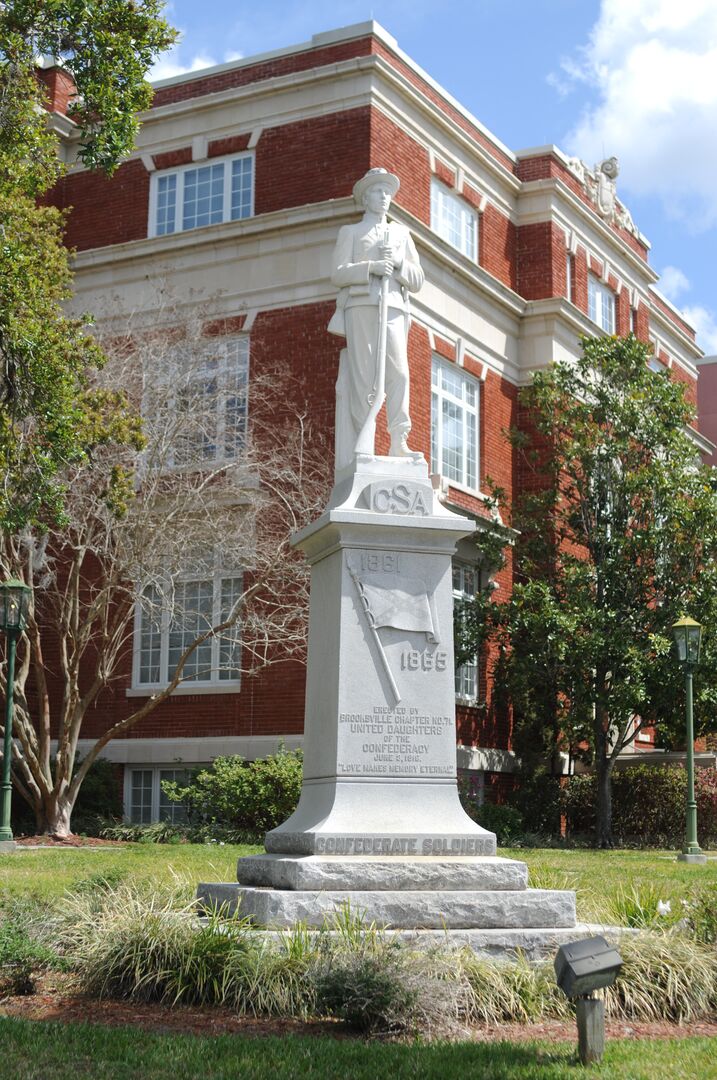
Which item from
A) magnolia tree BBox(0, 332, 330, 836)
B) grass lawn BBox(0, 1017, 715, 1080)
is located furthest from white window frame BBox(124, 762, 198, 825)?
grass lawn BBox(0, 1017, 715, 1080)

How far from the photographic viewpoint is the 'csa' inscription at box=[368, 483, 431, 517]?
10.5 meters

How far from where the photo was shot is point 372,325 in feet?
37.1

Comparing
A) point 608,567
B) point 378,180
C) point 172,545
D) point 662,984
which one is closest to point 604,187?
point 608,567

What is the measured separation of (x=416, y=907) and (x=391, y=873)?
0.31 metres

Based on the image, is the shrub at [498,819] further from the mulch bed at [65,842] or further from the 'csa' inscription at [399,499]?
the 'csa' inscription at [399,499]

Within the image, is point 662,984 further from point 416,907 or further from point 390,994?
point 390,994

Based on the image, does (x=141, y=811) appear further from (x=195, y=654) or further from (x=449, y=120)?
(x=449, y=120)

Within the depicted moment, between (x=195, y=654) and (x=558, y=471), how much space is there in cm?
770

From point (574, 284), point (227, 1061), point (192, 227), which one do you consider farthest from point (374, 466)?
point (574, 284)

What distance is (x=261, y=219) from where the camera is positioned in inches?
1011

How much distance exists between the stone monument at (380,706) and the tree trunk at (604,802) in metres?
14.6

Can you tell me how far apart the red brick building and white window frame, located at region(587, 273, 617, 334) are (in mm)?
2795

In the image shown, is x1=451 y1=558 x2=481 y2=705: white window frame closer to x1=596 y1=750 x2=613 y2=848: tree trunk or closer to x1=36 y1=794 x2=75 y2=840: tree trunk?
x1=596 y1=750 x2=613 y2=848: tree trunk

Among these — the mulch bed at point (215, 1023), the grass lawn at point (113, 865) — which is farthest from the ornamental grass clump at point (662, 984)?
the grass lawn at point (113, 865)
